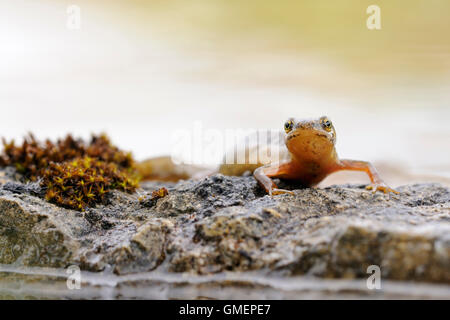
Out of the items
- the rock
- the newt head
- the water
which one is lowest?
the water

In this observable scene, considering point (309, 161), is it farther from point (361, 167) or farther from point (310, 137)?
point (361, 167)

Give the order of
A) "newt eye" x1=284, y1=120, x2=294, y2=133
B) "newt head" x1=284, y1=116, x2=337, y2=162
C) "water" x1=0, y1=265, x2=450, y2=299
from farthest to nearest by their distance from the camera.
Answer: "newt eye" x1=284, y1=120, x2=294, y2=133
"newt head" x1=284, y1=116, x2=337, y2=162
"water" x1=0, y1=265, x2=450, y2=299

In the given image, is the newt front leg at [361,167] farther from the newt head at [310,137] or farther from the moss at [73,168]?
the moss at [73,168]

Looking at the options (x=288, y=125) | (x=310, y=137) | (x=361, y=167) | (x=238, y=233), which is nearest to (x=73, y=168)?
(x=238, y=233)

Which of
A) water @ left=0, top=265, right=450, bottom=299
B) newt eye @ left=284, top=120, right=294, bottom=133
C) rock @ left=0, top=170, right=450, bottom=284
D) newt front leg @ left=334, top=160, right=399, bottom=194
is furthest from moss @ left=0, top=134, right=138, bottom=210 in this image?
newt front leg @ left=334, top=160, right=399, bottom=194

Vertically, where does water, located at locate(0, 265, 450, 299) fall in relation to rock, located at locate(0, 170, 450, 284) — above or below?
below

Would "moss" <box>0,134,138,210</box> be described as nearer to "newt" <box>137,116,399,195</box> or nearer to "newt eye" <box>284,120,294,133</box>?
"newt" <box>137,116,399,195</box>

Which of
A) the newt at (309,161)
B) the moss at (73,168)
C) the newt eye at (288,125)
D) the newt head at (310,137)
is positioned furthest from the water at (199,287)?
the newt eye at (288,125)
